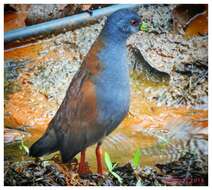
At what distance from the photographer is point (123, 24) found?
2963 millimetres

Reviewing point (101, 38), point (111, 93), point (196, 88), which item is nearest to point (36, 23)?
point (101, 38)

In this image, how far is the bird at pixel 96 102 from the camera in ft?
9.62

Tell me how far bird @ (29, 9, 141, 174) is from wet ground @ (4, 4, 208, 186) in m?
0.04

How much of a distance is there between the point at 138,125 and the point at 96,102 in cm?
30

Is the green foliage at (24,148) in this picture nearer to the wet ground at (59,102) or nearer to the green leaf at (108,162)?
the wet ground at (59,102)

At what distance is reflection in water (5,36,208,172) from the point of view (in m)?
2.92

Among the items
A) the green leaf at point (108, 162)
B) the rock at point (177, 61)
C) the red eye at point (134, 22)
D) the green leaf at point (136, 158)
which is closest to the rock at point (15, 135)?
the green leaf at point (108, 162)

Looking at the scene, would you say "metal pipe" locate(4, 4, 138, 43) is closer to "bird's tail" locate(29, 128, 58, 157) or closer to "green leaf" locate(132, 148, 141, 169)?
"bird's tail" locate(29, 128, 58, 157)

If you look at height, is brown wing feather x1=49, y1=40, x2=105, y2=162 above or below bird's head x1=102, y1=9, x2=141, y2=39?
below

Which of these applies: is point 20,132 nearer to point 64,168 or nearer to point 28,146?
point 28,146

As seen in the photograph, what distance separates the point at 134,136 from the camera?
2.94 meters

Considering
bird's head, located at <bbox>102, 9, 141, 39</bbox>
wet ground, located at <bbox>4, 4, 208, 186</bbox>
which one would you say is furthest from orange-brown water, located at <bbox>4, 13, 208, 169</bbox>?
bird's head, located at <bbox>102, 9, 141, 39</bbox>

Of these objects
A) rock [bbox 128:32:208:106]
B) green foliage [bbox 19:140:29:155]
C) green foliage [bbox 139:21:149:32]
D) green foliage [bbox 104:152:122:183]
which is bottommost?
green foliage [bbox 104:152:122:183]

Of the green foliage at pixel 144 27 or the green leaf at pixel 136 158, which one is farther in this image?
the green foliage at pixel 144 27
